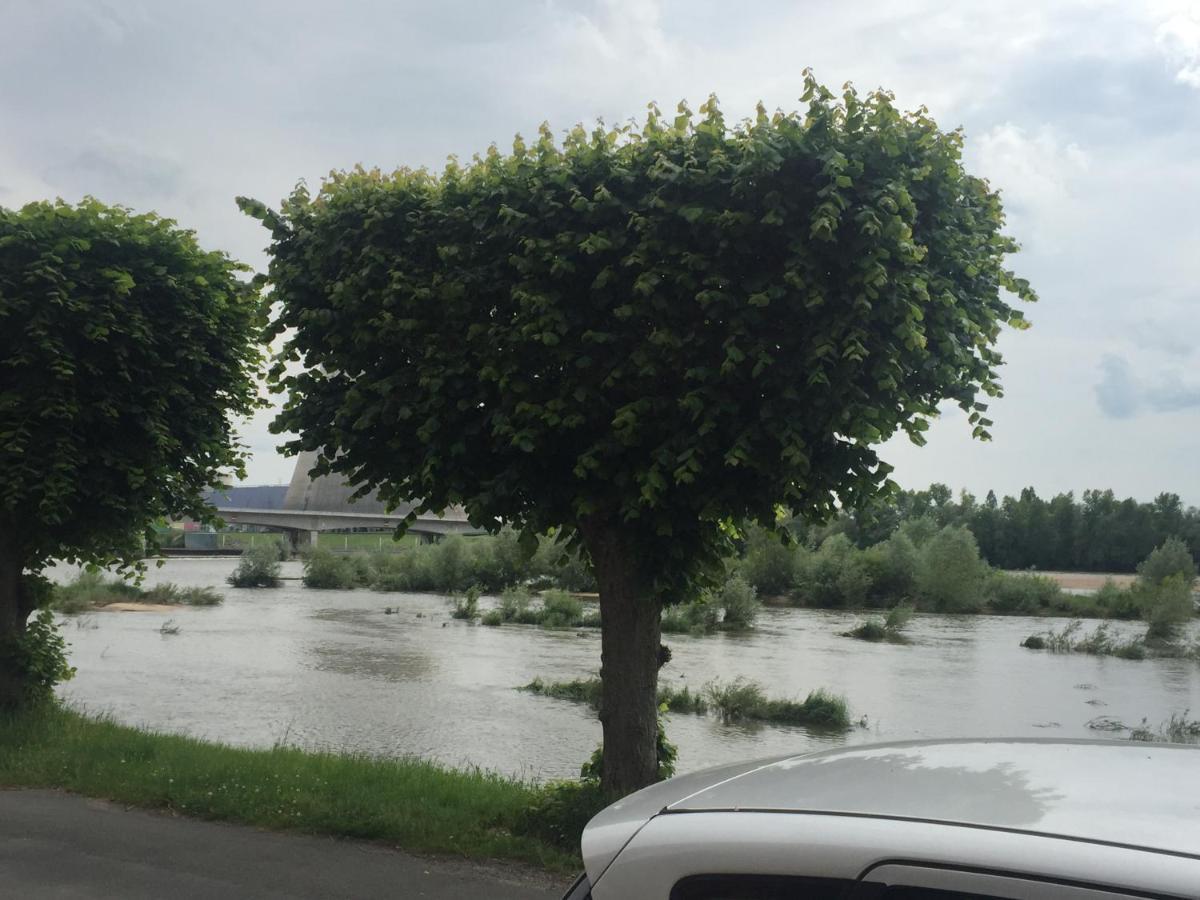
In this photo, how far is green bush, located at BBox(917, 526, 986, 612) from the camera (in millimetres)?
53350

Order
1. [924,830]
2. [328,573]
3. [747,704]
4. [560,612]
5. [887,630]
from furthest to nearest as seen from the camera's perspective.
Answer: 1. [328,573]
2. [560,612]
3. [887,630]
4. [747,704]
5. [924,830]

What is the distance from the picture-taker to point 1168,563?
45781mm

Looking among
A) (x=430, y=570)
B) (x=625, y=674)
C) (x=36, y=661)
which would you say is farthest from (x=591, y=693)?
(x=430, y=570)

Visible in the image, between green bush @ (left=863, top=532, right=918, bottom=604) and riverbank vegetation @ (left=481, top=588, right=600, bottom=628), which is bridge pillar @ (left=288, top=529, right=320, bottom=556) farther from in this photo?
green bush @ (left=863, top=532, right=918, bottom=604)

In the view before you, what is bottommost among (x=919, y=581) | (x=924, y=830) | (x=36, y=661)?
(x=919, y=581)

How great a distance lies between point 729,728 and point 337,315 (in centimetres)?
1487

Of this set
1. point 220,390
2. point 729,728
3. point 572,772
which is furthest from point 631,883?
point 729,728

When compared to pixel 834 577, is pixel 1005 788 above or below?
above

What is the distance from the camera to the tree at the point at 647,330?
600cm

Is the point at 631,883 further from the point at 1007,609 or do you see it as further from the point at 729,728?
the point at 1007,609

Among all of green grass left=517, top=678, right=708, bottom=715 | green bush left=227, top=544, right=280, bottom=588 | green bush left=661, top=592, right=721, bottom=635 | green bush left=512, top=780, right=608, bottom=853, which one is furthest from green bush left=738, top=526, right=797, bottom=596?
green bush left=512, top=780, right=608, bottom=853

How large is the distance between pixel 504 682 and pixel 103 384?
52.7 ft

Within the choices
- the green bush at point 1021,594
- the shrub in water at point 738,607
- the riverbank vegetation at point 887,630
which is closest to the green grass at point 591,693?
the riverbank vegetation at point 887,630

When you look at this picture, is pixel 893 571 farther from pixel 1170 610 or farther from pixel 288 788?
pixel 288 788
